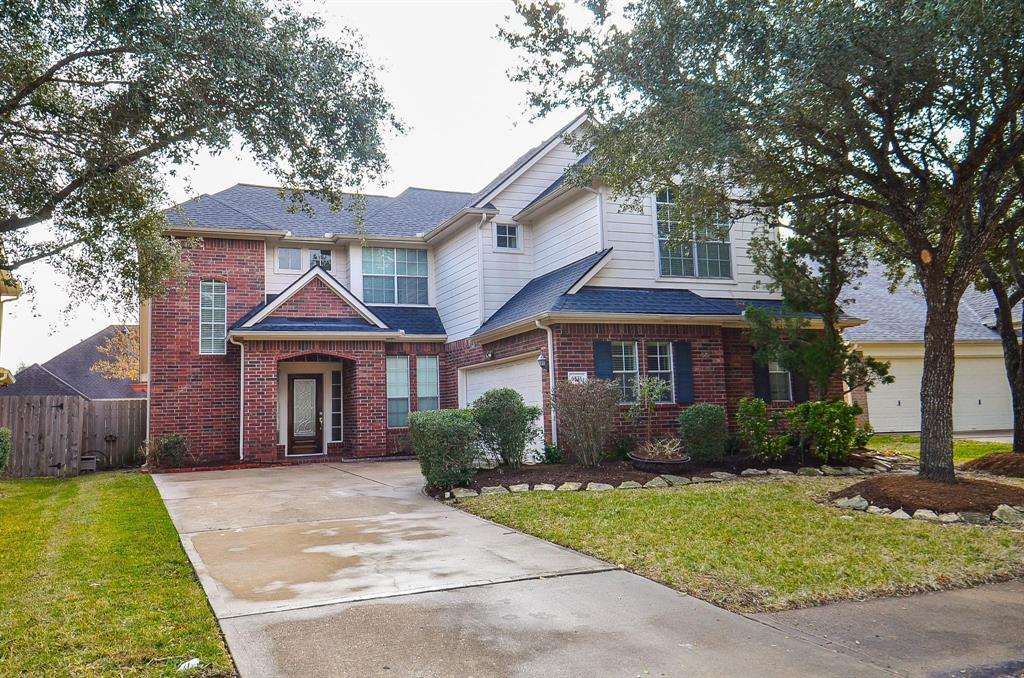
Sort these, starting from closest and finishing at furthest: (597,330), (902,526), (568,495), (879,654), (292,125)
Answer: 1. (879,654)
2. (902,526)
3. (292,125)
4. (568,495)
5. (597,330)

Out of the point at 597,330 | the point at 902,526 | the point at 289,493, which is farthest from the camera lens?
the point at 597,330

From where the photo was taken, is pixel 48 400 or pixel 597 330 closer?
pixel 597 330

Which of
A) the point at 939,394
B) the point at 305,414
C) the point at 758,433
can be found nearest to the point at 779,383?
the point at 758,433

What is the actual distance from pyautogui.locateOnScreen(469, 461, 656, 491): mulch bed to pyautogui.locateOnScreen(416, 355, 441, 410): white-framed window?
7125mm

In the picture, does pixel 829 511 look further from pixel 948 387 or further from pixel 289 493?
pixel 289 493

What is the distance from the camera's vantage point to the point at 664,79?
941cm

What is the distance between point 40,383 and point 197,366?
Answer: 21284 mm

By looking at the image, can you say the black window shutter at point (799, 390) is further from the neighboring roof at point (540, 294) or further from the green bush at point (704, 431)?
the neighboring roof at point (540, 294)

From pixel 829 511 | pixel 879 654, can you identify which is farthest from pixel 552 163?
pixel 879 654

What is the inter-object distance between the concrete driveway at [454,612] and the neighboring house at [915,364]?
17726 millimetres

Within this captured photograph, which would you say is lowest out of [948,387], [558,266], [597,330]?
[948,387]

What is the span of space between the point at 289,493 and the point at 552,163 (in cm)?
1070

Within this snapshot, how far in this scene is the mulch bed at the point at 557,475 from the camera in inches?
434

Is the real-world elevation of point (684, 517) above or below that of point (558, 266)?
below
